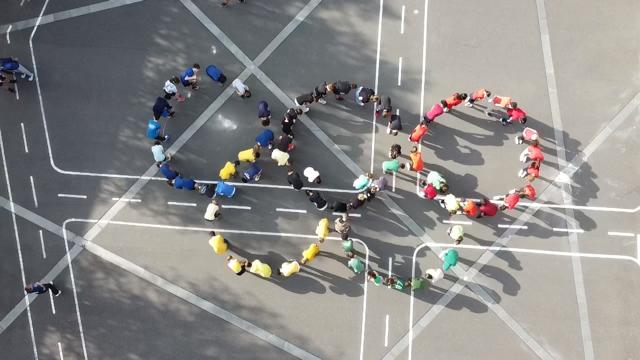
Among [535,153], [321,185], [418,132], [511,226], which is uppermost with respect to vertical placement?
[535,153]

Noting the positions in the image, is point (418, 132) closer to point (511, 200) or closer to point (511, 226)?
point (511, 200)

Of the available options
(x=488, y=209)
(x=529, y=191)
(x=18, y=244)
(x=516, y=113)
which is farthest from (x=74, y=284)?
(x=516, y=113)

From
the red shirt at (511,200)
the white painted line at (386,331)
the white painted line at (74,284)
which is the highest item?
the red shirt at (511,200)

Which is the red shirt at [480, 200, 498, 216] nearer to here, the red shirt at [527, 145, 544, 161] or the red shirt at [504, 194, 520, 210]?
the red shirt at [504, 194, 520, 210]

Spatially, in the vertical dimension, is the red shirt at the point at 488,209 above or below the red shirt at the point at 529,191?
below

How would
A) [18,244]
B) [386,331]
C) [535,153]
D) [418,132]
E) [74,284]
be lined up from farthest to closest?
1. [18,244]
2. [74,284]
3. [386,331]
4. [418,132]
5. [535,153]

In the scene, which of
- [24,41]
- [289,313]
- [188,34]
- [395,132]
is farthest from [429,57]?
[24,41]

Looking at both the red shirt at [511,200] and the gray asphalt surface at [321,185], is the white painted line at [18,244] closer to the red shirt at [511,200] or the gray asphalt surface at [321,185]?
the gray asphalt surface at [321,185]

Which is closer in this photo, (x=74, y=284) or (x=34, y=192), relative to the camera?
(x=74, y=284)

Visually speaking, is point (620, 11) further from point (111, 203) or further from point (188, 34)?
point (111, 203)

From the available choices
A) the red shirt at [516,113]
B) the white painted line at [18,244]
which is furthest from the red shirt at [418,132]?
the white painted line at [18,244]

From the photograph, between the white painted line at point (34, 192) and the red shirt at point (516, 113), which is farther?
the white painted line at point (34, 192)
